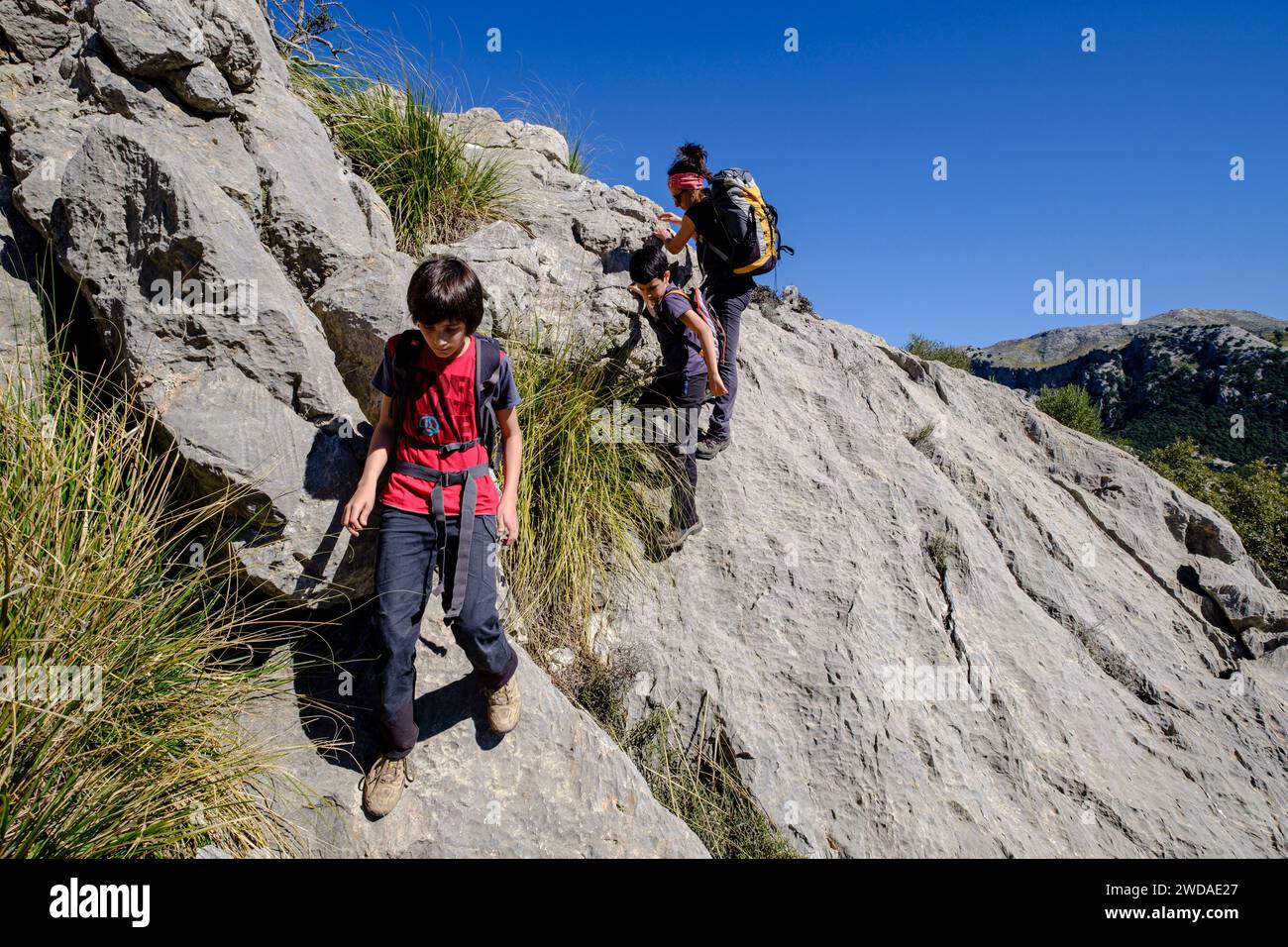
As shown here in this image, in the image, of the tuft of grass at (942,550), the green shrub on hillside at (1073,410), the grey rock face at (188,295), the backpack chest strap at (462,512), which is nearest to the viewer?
the backpack chest strap at (462,512)

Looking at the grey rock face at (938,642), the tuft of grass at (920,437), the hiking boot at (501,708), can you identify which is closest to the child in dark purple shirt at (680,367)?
the grey rock face at (938,642)

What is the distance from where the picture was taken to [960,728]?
4.43 meters

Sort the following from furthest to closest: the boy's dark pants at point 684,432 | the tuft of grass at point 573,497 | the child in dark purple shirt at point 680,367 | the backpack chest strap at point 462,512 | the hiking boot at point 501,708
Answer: the boy's dark pants at point 684,432, the child in dark purple shirt at point 680,367, the tuft of grass at point 573,497, the hiking boot at point 501,708, the backpack chest strap at point 462,512

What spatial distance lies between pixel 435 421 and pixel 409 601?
0.75 metres

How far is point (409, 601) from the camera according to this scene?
262cm

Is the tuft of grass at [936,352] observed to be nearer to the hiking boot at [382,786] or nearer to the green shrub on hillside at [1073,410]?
the green shrub on hillside at [1073,410]

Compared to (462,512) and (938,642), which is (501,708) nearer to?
(462,512)

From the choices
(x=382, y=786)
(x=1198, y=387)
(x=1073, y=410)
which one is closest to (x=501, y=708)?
(x=382, y=786)

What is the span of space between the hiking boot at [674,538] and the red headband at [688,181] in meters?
2.39

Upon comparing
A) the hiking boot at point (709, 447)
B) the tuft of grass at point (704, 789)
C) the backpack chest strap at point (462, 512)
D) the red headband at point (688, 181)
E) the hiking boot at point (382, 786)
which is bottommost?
the tuft of grass at point (704, 789)

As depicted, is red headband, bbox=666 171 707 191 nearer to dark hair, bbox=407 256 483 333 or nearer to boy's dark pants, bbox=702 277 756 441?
boy's dark pants, bbox=702 277 756 441

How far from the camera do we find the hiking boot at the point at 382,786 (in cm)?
263

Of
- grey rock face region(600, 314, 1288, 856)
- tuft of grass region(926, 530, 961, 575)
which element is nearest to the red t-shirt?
grey rock face region(600, 314, 1288, 856)

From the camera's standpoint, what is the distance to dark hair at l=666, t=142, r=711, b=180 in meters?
→ 4.62
